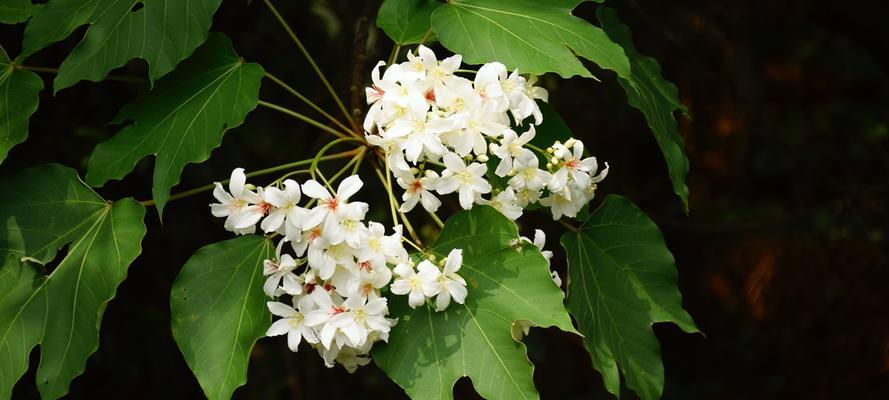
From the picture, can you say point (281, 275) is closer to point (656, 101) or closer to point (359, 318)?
point (359, 318)

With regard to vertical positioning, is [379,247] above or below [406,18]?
below

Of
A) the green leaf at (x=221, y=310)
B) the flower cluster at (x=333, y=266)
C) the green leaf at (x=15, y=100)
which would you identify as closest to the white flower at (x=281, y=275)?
the flower cluster at (x=333, y=266)

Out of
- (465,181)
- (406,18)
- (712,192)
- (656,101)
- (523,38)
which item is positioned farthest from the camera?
(712,192)

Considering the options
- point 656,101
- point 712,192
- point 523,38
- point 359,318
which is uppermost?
point 523,38

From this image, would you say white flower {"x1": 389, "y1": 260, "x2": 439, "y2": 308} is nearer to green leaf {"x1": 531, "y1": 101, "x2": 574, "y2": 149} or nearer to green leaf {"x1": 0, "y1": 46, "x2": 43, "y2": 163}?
green leaf {"x1": 531, "y1": 101, "x2": 574, "y2": 149}

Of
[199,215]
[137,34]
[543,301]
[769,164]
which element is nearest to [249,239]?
[137,34]

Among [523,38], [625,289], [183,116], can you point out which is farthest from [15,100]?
[625,289]
